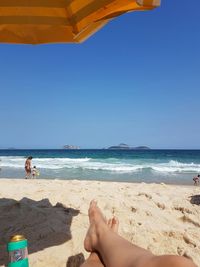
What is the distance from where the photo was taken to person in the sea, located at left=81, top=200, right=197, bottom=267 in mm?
1536

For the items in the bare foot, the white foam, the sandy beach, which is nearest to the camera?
the bare foot

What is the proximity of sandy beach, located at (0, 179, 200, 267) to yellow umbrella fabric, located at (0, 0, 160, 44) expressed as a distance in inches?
75.2

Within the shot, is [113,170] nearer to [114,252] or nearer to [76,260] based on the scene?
[76,260]

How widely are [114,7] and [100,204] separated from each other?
289cm

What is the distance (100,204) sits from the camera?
4.51 metres

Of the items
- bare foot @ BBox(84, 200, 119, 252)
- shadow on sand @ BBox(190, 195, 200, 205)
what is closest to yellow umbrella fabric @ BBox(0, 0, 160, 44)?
bare foot @ BBox(84, 200, 119, 252)

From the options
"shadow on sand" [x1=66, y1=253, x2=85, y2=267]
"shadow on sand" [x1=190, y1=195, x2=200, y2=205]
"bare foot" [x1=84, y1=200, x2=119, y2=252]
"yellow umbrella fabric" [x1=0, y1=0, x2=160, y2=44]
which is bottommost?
"shadow on sand" [x1=66, y1=253, x2=85, y2=267]

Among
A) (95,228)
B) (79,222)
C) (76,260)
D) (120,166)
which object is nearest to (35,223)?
(79,222)

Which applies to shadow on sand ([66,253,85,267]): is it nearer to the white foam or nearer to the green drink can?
the green drink can

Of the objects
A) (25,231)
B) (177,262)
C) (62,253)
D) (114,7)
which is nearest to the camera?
(177,262)

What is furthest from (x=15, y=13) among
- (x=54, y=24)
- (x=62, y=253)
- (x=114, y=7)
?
(x=62, y=253)

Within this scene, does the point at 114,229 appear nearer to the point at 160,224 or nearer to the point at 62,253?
the point at 62,253

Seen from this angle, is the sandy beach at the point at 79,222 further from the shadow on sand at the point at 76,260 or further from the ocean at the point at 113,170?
the ocean at the point at 113,170

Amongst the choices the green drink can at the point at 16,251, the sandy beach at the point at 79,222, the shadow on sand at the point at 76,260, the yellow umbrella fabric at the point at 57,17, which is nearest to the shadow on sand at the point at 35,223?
the sandy beach at the point at 79,222
